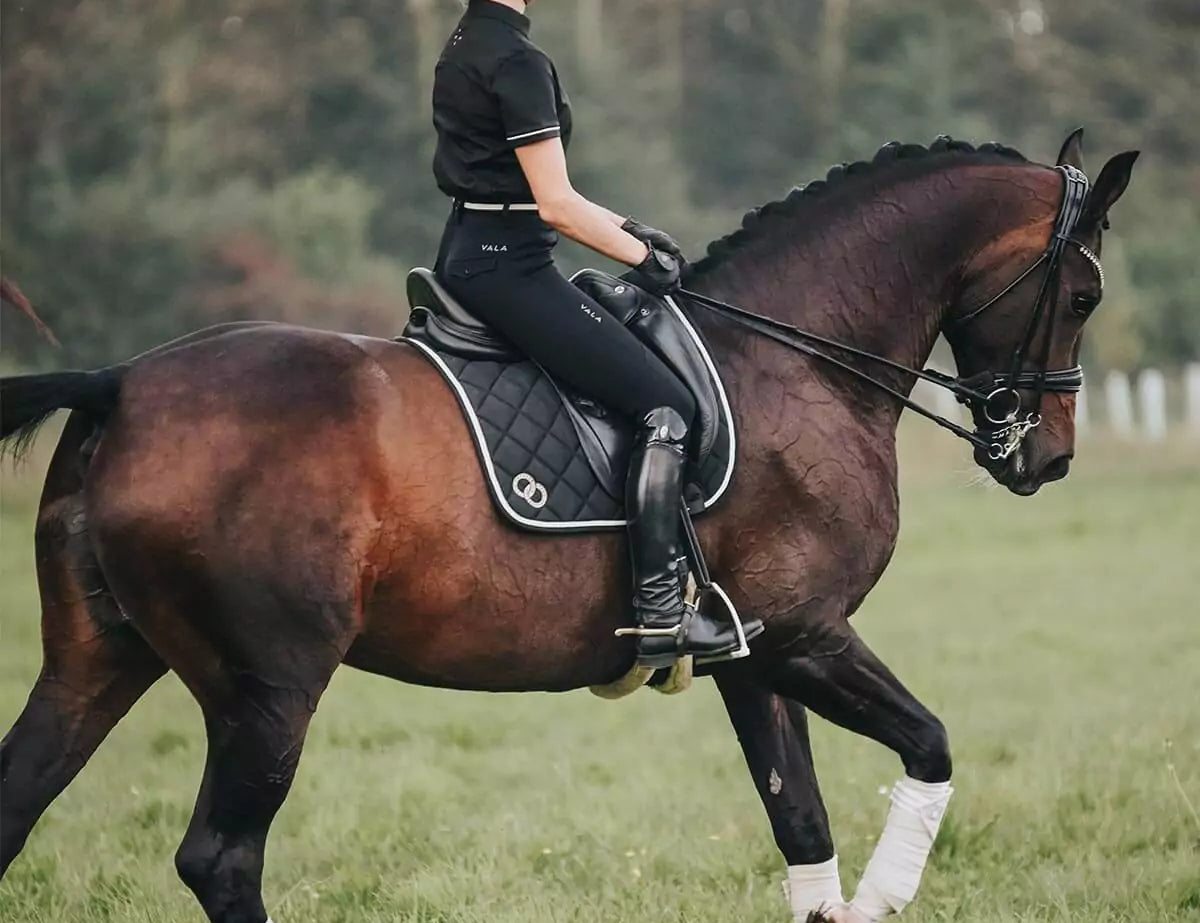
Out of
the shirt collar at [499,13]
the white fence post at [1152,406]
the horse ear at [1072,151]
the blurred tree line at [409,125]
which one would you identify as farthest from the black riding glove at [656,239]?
the white fence post at [1152,406]

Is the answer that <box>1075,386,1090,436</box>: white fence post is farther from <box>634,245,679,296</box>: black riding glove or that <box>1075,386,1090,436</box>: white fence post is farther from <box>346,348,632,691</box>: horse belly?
<box>346,348,632,691</box>: horse belly

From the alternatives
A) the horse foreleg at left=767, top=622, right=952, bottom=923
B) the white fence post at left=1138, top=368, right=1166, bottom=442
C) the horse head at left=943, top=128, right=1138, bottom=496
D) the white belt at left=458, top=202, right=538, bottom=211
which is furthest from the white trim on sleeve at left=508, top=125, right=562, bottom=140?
the white fence post at left=1138, top=368, right=1166, bottom=442

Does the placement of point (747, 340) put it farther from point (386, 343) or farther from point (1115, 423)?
point (1115, 423)

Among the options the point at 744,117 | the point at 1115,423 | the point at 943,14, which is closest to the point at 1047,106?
the point at 943,14

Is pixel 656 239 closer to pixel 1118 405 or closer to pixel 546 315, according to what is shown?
pixel 546 315

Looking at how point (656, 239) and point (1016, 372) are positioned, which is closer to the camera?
point (656, 239)

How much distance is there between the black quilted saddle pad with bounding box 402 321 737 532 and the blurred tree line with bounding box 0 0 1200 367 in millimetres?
20417

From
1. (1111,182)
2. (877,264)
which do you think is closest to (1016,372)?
(877,264)

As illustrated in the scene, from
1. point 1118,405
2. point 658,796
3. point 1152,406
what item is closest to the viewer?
point 658,796

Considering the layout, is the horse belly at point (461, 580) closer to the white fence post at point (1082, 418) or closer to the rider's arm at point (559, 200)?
the rider's arm at point (559, 200)

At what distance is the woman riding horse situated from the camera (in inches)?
199

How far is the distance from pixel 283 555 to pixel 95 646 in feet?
2.60

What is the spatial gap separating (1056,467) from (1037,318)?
1.67 feet

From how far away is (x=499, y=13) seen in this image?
5141mm
